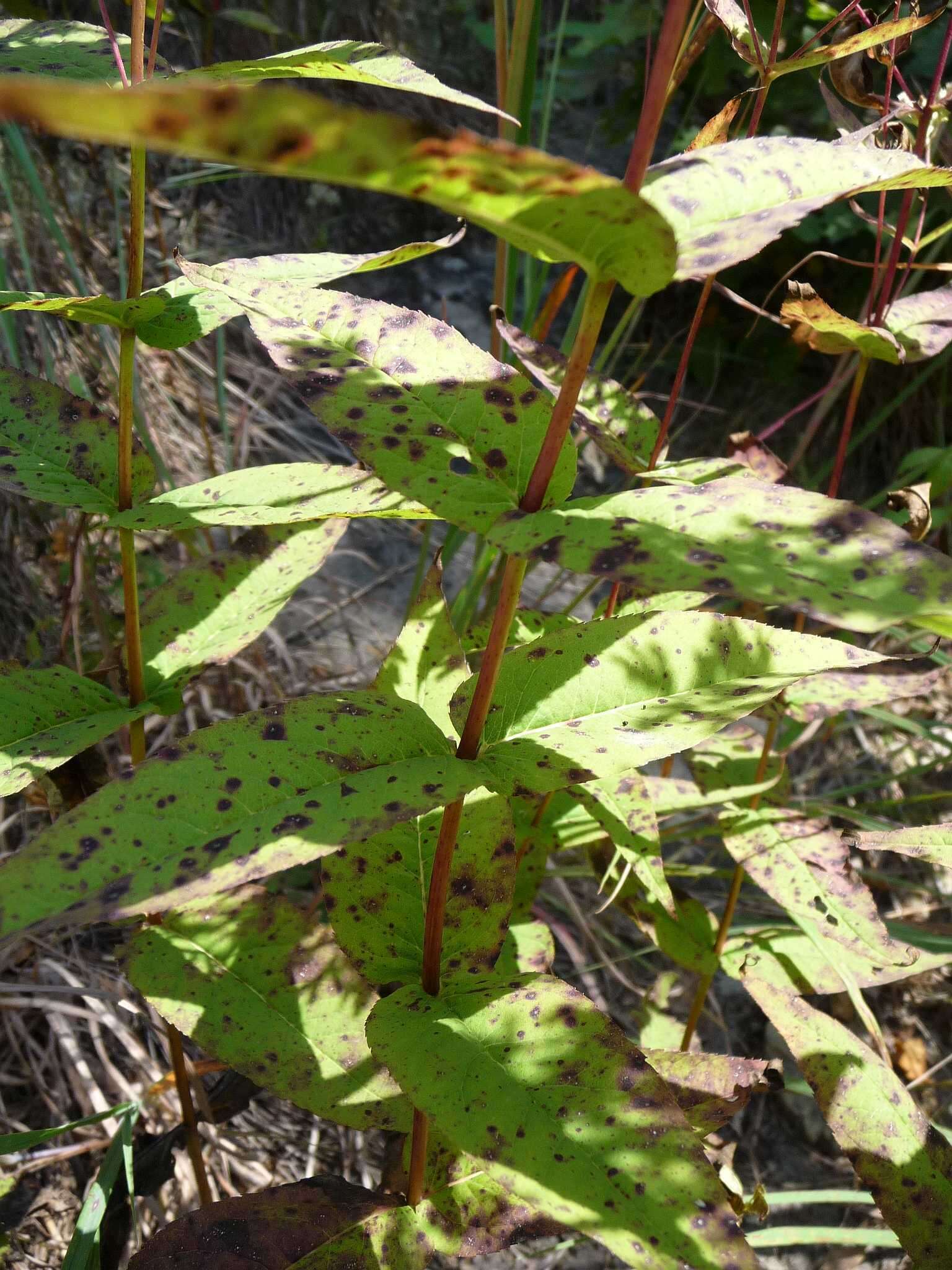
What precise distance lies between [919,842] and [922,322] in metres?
0.58

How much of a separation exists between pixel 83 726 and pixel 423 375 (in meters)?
0.47

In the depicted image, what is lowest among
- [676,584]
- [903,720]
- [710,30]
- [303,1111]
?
[303,1111]

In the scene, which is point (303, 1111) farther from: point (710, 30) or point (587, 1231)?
point (710, 30)

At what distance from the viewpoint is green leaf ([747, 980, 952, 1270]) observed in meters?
1.04

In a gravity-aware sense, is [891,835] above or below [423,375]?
below

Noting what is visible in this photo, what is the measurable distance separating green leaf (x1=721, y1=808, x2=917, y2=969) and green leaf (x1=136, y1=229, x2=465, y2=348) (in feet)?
2.63

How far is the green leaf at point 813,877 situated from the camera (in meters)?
1.13

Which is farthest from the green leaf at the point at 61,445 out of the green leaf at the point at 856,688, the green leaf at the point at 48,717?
the green leaf at the point at 856,688

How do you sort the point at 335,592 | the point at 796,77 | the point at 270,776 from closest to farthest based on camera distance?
the point at 270,776
the point at 335,592
the point at 796,77

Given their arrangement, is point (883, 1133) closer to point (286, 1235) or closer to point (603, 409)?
point (286, 1235)

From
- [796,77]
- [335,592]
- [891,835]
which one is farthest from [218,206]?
[891,835]

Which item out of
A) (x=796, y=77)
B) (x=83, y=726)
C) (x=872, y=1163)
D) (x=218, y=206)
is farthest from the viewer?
(x=218, y=206)

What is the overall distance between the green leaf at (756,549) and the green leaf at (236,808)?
0.62 ft

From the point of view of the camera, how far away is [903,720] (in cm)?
181
